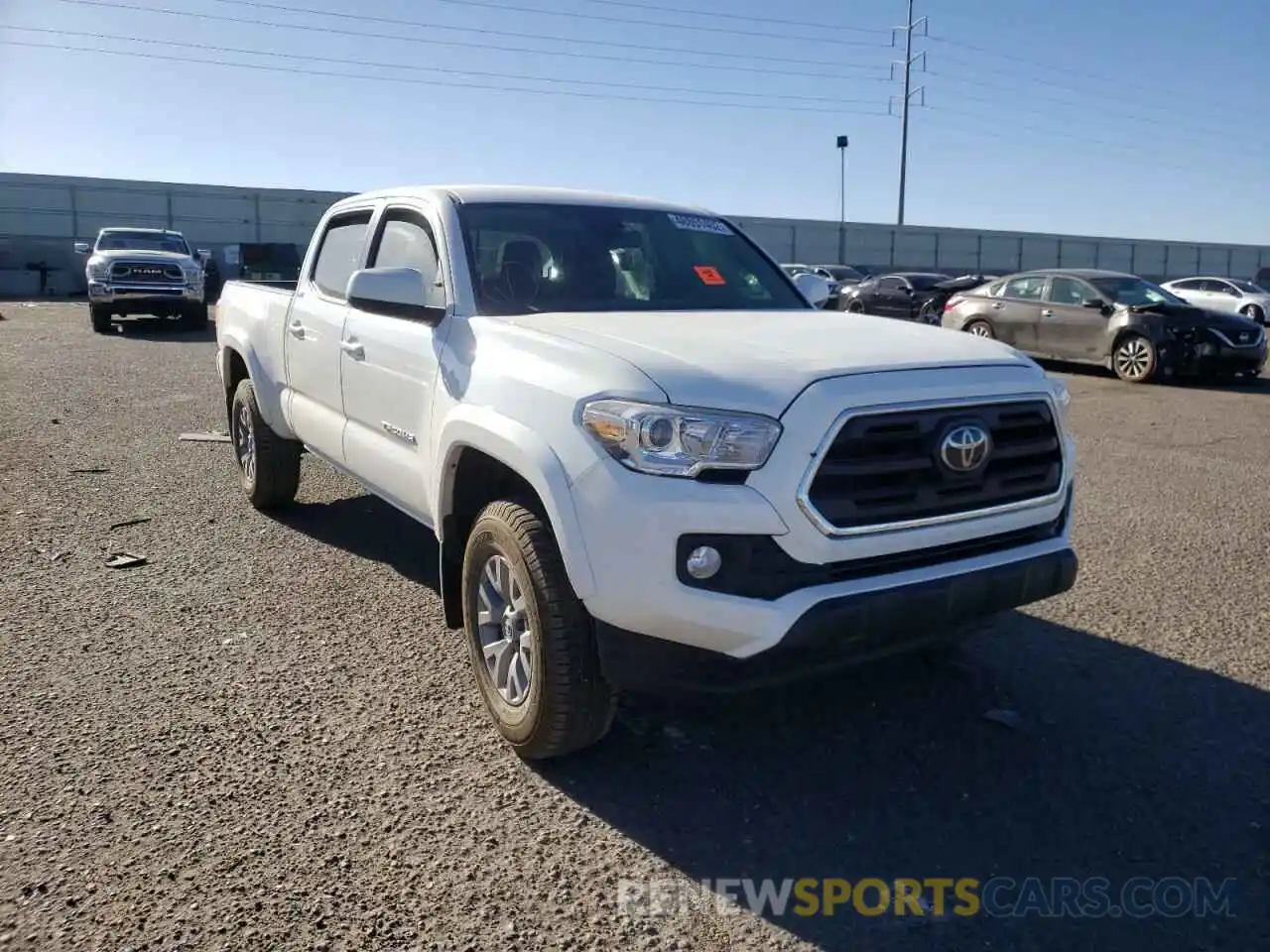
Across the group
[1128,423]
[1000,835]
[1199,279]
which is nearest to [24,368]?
[1128,423]

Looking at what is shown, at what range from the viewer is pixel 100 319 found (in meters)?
19.8

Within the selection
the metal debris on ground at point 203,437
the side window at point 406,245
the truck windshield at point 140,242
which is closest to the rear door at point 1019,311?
the metal debris on ground at point 203,437

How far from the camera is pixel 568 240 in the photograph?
4.54 metres

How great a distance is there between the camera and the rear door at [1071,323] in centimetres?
1472

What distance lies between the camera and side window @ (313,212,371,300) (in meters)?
5.29

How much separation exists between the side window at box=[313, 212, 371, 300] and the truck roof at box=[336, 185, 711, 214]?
0.70 ft

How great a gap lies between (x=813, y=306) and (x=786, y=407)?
7.08 ft

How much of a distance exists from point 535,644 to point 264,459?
3.72m

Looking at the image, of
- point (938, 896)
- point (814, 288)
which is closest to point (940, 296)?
point (814, 288)

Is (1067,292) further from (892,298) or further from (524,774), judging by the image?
(524,774)

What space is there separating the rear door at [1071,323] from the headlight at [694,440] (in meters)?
13.3

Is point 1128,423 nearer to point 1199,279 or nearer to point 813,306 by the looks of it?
point 813,306

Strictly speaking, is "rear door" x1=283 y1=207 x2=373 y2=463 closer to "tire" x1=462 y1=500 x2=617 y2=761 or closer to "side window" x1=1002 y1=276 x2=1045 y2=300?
"tire" x1=462 y1=500 x2=617 y2=761

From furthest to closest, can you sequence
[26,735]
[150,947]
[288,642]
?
[288,642], [26,735], [150,947]
